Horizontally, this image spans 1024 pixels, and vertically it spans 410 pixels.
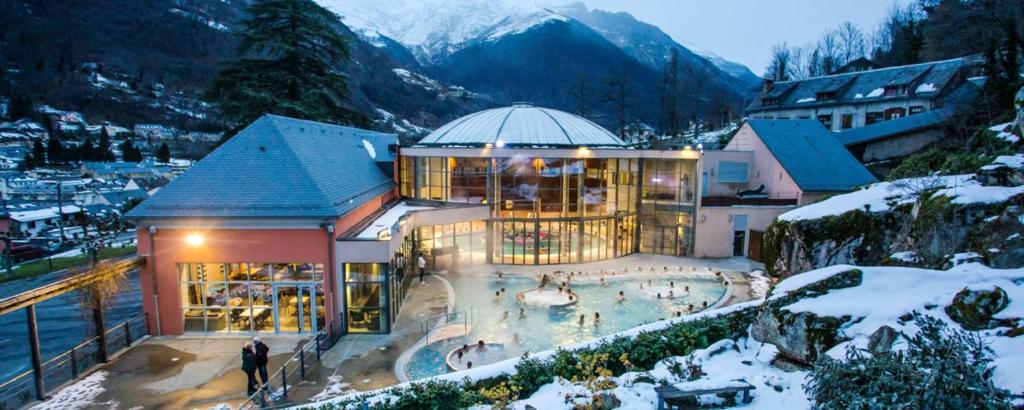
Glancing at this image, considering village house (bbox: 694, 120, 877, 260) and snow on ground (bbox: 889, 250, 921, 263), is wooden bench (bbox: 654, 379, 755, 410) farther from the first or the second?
village house (bbox: 694, 120, 877, 260)

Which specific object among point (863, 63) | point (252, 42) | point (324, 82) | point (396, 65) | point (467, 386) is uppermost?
point (396, 65)

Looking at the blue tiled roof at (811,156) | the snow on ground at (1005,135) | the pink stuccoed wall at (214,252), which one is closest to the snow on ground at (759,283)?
the blue tiled roof at (811,156)

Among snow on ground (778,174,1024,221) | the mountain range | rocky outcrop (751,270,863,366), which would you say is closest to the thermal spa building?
rocky outcrop (751,270,863,366)

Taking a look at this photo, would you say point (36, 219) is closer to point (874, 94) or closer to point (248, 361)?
point (248, 361)

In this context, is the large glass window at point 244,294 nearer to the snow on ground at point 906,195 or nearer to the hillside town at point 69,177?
the hillside town at point 69,177

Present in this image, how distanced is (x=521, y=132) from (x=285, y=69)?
1519 cm

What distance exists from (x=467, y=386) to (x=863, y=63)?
2649 inches

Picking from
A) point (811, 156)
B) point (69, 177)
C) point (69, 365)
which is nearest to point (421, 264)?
point (69, 365)

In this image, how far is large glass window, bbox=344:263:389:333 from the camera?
49.6 feet

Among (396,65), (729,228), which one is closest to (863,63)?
(729,228)

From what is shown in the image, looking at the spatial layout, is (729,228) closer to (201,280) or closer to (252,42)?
(201,280)

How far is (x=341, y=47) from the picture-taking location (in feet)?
99.6

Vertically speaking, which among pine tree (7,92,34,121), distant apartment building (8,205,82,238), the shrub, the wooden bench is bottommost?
distant apartment building (8,205,82,238)

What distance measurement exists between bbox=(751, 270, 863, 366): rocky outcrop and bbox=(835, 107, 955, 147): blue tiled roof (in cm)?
3006
